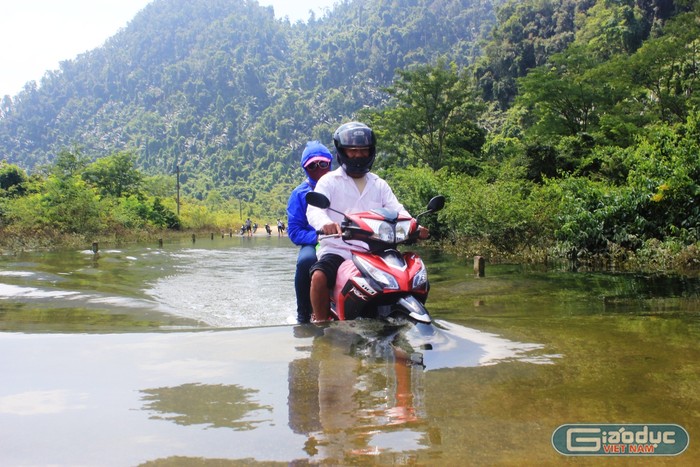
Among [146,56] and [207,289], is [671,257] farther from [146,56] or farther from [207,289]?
[146,56]

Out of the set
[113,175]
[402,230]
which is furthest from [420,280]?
[113,175]

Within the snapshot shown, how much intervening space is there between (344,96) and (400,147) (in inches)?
4256

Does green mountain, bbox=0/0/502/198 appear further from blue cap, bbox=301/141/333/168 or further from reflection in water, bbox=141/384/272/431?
reflection in water, bbox=141/384/272/431

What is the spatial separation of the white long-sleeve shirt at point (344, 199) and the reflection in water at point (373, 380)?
0.70 metres

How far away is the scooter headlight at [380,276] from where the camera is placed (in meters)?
4.02

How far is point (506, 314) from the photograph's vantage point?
6.05 metres

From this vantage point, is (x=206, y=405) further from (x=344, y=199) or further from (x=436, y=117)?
(x=436, y=117)

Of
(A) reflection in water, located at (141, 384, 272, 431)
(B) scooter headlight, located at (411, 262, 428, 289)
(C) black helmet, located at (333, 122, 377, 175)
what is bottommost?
(A) reflection in water, located at (141, 384, 272, 431)

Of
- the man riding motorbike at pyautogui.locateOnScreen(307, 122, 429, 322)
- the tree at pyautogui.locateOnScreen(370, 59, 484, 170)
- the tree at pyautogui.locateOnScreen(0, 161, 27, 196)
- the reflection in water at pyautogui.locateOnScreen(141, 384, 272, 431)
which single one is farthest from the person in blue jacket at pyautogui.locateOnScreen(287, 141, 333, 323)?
the tree at pyautogui.locateOnScreen(0, 161, 27, 196)

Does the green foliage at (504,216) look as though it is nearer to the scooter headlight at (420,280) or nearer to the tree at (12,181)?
the scooter headlight at (420,280)

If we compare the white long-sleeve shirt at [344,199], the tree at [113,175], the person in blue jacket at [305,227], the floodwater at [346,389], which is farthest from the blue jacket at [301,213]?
the tree at [113,175]

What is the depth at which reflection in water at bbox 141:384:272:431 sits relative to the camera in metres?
2.60

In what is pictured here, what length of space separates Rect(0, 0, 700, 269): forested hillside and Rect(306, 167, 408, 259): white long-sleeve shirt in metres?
6.95

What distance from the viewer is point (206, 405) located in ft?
9.26
